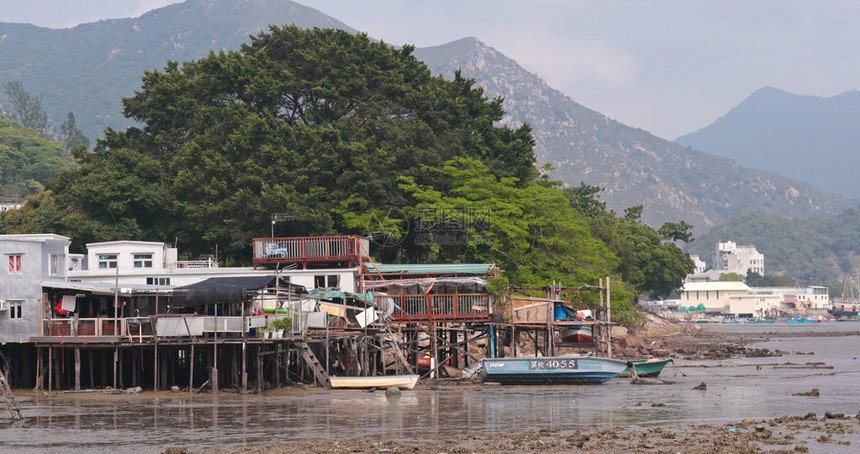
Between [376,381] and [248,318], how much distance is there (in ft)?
22.6

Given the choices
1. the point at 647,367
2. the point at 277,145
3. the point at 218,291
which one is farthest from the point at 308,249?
the point at 647,367

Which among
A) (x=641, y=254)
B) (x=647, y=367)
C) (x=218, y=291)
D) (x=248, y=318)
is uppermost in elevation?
(x=641, y=254)

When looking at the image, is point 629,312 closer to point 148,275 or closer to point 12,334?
point 148,275

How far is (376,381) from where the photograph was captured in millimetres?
50125

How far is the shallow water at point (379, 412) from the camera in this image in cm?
3456

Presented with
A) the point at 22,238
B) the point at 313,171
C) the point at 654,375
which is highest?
the point at 313,171

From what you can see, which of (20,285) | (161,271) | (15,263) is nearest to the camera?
(20,285)

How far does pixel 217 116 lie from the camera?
81500mm

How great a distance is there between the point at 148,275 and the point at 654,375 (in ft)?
102

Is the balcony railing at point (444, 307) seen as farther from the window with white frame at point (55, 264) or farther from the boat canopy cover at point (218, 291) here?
the window with white frame at point (55, 264)

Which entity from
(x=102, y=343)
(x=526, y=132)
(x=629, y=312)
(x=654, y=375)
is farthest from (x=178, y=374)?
(x=629, y=312)

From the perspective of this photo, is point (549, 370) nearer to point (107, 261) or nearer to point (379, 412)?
point (379, 412)

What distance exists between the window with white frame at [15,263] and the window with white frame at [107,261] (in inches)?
667

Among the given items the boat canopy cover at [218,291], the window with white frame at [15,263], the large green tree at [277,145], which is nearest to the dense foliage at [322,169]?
the large green tree at [277,145]
